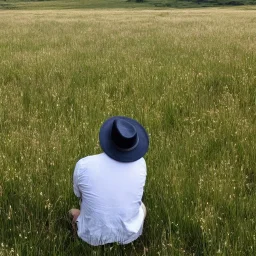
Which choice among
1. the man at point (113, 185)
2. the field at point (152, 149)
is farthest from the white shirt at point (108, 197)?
the field at point (152, 149)

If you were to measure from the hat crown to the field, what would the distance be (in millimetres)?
689

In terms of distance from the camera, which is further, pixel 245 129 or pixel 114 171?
pixel 245 129

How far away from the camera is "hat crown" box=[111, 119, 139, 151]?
98.1 inches

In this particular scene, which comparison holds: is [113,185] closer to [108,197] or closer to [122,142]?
[108,197]

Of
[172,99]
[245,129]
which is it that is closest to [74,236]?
[245,129]

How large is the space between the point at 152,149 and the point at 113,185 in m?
1.66

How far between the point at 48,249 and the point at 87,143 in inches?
67.7

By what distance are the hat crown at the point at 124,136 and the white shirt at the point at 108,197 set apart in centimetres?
13

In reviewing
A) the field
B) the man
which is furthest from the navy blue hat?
the field

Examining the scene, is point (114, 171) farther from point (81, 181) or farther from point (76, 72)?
point (76, 72)

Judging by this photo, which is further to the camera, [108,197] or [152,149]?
[152,149]

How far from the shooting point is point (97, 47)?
39.9ft

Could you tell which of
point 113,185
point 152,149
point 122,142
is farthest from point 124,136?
point 152,149

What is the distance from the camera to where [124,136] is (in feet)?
8.14
